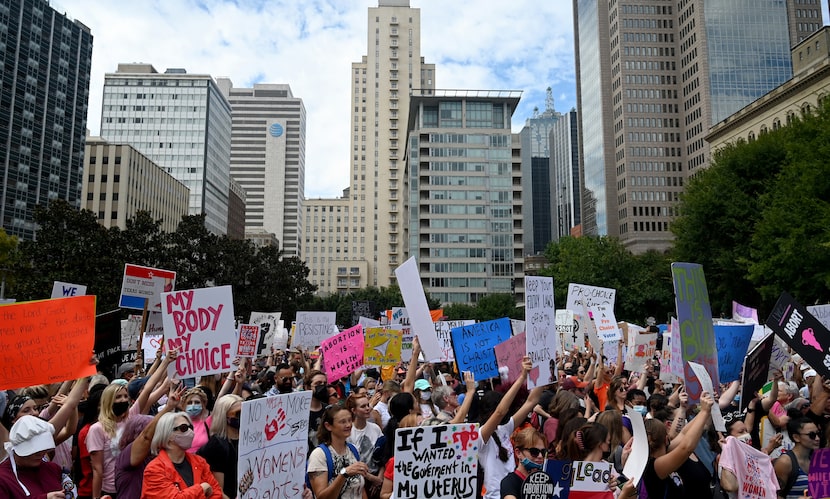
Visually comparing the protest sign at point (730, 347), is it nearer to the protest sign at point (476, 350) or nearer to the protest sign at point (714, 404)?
the protest sign at point (476, 350)

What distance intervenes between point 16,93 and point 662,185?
113 metres

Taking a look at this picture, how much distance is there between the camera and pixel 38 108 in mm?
105500

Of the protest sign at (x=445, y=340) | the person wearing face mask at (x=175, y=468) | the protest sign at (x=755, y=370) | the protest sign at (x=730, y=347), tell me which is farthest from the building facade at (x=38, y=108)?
the protest sign at (x=755, y=370)

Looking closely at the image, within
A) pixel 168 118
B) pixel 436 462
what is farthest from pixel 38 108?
pixel 436 462

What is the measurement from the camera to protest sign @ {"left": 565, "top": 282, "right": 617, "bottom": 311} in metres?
14.3

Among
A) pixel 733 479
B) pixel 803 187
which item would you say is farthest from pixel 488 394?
pixel 803 187

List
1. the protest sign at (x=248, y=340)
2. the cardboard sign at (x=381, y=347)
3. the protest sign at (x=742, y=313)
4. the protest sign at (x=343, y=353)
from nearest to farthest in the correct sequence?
the protest sign at (x=343, y=353)
the cardboard sign at (x=381, y=347)
the protest sign at (x=248, y=340)
the protest sign at (x=742, y=313)

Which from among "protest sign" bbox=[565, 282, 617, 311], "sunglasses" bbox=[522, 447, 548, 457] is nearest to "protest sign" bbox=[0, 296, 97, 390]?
"sunglasses" bbox=[522, 447, 548, 457]

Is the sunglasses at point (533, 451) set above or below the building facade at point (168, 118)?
below

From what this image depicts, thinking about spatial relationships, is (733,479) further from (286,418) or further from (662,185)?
(662,185)

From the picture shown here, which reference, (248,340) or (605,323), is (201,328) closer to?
(248,340)

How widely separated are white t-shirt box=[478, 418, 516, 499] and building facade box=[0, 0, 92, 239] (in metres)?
108

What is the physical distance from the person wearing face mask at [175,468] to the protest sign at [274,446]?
296 millimetres

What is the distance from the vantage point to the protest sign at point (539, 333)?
25.6ft
